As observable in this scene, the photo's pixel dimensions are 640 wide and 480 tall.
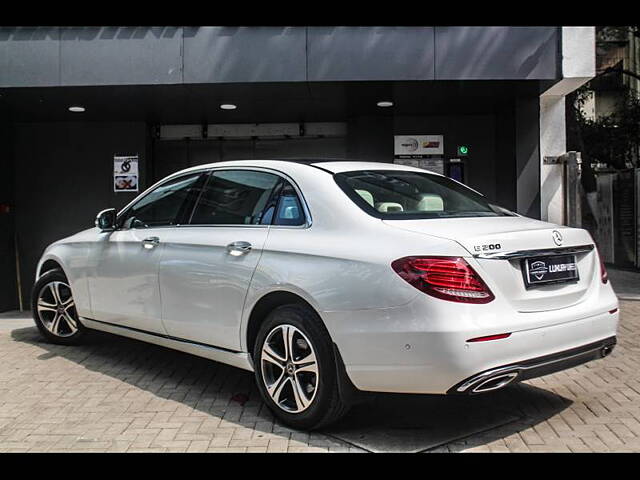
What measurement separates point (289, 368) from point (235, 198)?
53.4 inches

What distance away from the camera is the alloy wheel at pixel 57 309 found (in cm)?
611

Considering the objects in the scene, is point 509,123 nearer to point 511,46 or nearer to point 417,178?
point 511,46

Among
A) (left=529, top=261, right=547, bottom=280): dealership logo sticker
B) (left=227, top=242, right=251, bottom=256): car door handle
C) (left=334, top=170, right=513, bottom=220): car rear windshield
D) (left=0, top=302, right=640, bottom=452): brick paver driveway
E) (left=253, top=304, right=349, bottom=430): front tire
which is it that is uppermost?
(left=334, top=170, right=513, bottom=220): car rear windshield

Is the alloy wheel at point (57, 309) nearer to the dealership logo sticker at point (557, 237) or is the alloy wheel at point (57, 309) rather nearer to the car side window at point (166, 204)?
the car side window at point (166, 204)

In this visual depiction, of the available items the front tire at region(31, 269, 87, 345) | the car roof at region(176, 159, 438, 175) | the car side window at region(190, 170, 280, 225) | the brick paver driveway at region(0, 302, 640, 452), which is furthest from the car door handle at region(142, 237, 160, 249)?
the front tire at region(31, 269, 87, 345)

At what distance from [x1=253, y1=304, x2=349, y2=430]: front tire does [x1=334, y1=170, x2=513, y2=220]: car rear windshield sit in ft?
2.58

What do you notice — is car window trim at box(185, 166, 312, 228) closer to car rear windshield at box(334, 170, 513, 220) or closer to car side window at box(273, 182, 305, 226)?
car side window at box(273, 182, 305, 226)

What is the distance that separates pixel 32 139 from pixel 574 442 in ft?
35.1

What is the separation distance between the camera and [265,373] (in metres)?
4.08

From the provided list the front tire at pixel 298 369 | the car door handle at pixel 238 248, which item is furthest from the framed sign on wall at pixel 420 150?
the front tire at pixel 298 369

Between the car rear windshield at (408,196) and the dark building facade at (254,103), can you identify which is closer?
the car rear windshield at (408,196)

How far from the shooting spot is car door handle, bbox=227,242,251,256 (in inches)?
166

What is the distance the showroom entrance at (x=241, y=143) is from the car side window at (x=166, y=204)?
6.44m

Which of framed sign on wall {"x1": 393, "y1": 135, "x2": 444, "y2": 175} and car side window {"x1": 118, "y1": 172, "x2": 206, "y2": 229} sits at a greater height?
framed sign on wall {"x1": 393, "y1": 135, "x2": 444, "y2": 175}
